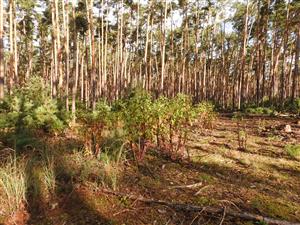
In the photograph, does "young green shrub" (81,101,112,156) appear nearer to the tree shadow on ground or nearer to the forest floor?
the forest floor

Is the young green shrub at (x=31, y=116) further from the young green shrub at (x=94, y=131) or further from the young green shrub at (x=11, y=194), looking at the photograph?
the young green shrub at (x=11, y=194)

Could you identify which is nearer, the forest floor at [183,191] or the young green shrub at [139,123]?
the forest floor at [183,191]

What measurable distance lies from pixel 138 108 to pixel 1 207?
3021 mm

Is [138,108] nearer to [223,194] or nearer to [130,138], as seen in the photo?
[130,138]

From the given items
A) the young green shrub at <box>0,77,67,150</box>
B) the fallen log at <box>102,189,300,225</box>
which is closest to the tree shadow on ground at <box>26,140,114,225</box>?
the fallen log at <box>102,189,300,225</box>

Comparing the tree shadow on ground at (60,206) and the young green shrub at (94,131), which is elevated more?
the young green shrub at (94,131)

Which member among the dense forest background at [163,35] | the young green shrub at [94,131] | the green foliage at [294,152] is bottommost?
the green foliage at [294,152]

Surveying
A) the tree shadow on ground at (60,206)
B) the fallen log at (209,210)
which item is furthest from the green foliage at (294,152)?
the tree shadow on ground at (60,206)

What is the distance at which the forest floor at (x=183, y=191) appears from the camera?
3848mm

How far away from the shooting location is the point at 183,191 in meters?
4.62

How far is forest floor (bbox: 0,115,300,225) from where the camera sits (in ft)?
12.6

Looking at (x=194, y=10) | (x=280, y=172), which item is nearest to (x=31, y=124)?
(x=280, y=172)

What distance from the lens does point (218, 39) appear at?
130ft

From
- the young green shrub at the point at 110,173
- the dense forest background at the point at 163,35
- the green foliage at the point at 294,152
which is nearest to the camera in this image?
the young green shrub at the point at 110,173
